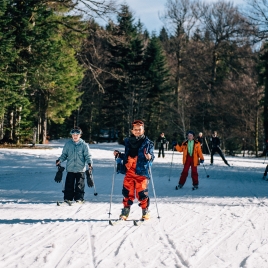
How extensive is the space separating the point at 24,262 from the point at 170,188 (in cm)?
760

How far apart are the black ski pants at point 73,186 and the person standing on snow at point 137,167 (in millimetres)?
1999

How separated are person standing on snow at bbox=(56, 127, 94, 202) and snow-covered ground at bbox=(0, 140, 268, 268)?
0.41m

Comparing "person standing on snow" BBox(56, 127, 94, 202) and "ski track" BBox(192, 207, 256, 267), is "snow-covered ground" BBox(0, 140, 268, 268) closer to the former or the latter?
"ski track" BBox(192, 207, 256, 267)

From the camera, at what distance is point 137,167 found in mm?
6504

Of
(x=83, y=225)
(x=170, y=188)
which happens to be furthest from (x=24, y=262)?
(x=170, y=188)

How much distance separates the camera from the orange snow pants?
6.53m

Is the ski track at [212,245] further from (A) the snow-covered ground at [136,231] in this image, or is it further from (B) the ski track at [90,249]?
(B) the ski track at [90,249]

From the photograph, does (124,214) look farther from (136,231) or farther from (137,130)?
(137,130)

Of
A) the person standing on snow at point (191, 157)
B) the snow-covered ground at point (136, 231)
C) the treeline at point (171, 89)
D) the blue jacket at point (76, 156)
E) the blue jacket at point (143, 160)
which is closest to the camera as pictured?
the snow-covered ground at point (136, 231)

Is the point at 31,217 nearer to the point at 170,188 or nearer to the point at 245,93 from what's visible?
the point at 170,188

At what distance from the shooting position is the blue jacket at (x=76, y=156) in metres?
8.23

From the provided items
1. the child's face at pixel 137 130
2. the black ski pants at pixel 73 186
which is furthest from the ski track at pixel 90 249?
the black ski pants at pixel 73 186

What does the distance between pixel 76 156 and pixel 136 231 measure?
3.04m

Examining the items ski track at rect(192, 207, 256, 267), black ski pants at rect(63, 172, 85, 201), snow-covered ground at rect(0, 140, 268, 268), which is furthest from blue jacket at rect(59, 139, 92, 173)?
ski track at rect(192, 207, 256, 267)
